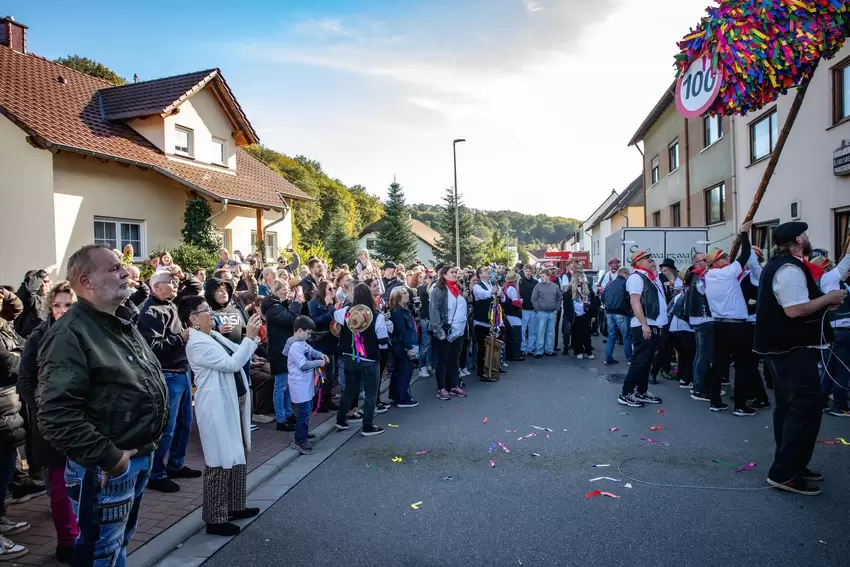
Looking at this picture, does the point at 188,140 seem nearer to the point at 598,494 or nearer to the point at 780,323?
the point at 598,494

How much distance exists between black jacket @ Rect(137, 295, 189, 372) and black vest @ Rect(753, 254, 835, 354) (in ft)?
16.8

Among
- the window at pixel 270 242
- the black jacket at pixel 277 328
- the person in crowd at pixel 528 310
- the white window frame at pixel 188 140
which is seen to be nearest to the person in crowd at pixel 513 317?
the person in crowd at pixel 528 310

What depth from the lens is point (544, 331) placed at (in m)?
13.0

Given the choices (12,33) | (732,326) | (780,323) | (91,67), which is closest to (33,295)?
(780,323)

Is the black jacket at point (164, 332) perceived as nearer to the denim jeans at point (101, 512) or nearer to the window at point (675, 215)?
the denim jeans at point (101, 512)

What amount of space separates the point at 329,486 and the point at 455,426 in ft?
7.57

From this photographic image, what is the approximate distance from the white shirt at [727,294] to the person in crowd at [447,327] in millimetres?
3611

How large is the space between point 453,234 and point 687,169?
1179 inches

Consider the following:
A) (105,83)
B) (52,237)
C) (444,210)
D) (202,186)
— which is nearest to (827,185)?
(202,186)

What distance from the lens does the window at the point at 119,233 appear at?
14.5 m

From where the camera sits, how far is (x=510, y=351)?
12633 mm

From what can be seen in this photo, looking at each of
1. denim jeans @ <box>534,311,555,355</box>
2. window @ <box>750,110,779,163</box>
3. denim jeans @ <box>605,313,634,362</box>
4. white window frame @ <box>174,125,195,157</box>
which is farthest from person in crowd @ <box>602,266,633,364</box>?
white window frame @ <box>174,125,195,157</box>

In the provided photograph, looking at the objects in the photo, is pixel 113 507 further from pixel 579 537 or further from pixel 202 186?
pixel 202 186

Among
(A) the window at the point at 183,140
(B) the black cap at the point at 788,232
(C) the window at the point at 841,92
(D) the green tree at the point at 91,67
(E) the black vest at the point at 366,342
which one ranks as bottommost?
(E) the black vest at the point at 366,342
